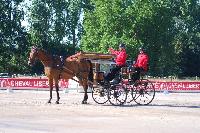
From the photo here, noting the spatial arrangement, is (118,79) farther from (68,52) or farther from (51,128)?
(68,52)

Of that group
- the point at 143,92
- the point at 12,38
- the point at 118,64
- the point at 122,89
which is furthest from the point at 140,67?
the point at 12,38

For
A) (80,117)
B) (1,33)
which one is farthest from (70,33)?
(80,117)

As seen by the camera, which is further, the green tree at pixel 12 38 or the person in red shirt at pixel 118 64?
the green tree at pixel 12 38

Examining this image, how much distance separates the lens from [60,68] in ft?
81.2

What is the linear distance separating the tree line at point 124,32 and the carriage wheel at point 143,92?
4481 cm

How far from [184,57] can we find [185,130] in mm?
71265

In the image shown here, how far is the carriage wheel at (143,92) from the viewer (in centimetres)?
2441

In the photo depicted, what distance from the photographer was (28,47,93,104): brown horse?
24688mm

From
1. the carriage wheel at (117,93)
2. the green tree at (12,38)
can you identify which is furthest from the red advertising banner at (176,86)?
the green tree at (12,38)

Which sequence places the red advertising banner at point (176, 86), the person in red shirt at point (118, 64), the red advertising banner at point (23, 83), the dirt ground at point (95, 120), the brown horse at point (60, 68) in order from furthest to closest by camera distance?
1. the red advertising banner at point (176, 86)
2. the red advertising banner at point (23, 83)
3. the brown horse at point (60, 68)
4. the person in red shirt at point (118, 64)
5. the dirt ground at point (95, 120)

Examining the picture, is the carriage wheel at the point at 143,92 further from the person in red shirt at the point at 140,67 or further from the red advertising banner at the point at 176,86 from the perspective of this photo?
the red advertising banner at the point at 176,86

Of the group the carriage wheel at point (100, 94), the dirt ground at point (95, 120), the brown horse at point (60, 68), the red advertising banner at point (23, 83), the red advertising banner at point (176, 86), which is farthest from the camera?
the red advertising banner at point (176, 86)

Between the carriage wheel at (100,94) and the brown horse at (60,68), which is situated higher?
the brown horse at (60,68)

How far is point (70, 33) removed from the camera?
9625 centimetres
